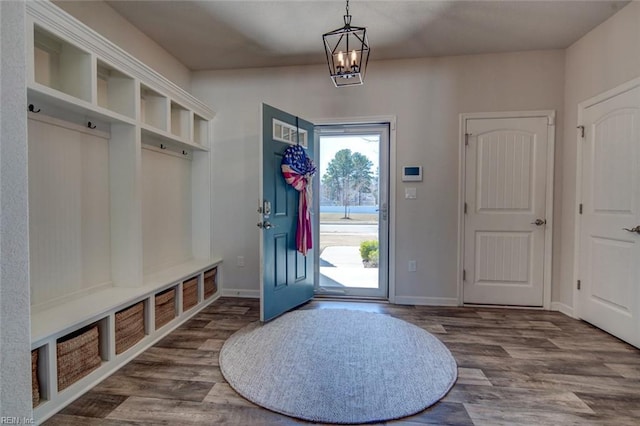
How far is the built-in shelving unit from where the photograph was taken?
1799mm

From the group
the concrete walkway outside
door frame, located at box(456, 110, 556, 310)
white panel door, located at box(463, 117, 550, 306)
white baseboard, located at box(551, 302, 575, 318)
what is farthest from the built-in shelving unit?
white baseboard, located at box(551, 302, 575, 318)

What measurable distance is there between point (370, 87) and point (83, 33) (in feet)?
8.60

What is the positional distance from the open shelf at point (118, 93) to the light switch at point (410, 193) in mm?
2721

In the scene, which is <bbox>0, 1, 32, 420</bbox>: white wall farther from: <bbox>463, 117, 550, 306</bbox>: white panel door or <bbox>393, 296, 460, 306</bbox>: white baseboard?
<bbox>463, 117, 550, 306</bbox>: white panel door

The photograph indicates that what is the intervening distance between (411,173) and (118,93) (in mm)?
2854

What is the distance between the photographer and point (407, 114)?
3482 mm

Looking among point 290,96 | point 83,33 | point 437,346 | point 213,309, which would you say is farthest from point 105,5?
point 437,346

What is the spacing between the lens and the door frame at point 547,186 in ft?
10.7

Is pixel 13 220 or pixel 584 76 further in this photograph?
pixel 584 76

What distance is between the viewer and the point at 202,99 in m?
3.79

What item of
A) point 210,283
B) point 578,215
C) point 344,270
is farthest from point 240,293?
point 578,215

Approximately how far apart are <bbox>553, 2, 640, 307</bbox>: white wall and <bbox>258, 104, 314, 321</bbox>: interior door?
2708mm

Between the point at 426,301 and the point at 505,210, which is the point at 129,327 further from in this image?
the point at 505,210

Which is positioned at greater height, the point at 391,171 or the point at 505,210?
the point at 391,171
